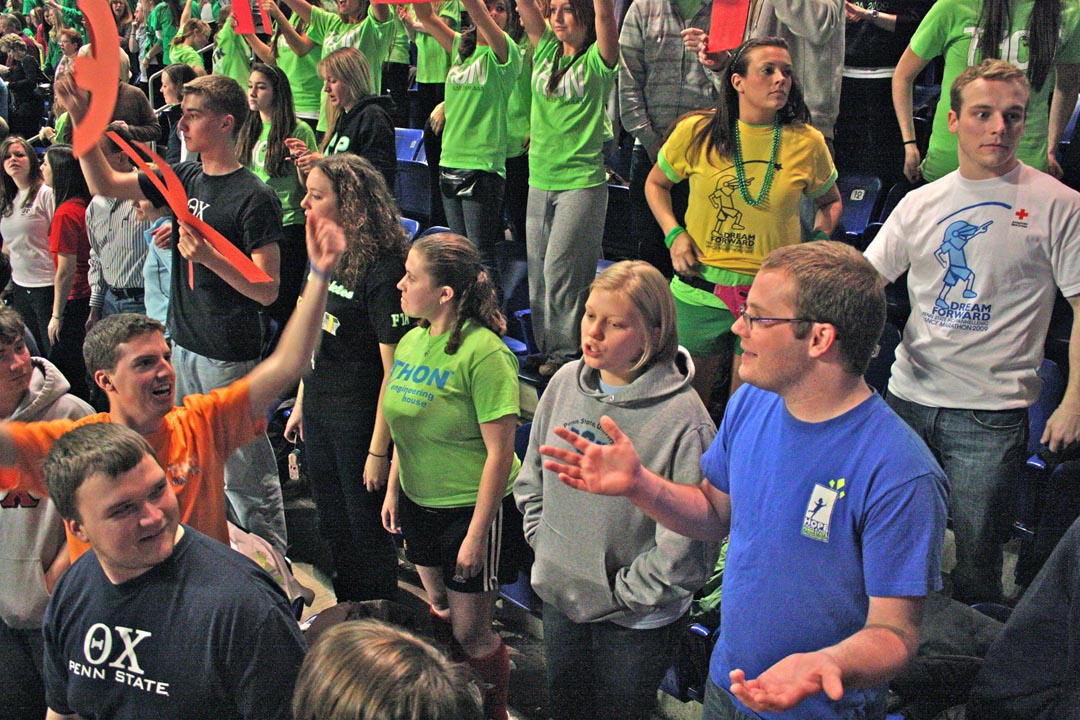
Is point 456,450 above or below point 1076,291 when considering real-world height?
below

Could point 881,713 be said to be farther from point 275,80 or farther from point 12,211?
point 12,211

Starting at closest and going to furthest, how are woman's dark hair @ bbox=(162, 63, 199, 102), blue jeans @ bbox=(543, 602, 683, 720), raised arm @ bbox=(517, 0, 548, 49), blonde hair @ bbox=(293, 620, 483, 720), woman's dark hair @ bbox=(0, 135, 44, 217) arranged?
blonde hair @ bbox=(293, 620, 483, 720) → blue jeans @ bbox=(543, 602, 683, 720) → raised arm @ bbox=(517, 0, 548, 49) → woman's dark hair @ bbox=(0, 135, 44, 217) → woman's dark hair @ bbox=(162, 63, 199, 102)

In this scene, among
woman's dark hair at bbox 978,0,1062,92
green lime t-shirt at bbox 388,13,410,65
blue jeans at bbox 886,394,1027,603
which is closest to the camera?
blue jeans at bbox 886,394,1027,603

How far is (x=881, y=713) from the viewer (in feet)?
6.33

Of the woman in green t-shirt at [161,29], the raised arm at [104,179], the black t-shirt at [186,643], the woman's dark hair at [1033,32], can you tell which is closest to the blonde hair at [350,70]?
the raised arm at [104,179]

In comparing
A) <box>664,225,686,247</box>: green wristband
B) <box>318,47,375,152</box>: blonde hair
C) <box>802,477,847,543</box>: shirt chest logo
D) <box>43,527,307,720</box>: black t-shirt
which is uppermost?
<box>318,47,375,152</box>: blonde hair

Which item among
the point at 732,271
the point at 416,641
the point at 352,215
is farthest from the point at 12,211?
the point at 416,641

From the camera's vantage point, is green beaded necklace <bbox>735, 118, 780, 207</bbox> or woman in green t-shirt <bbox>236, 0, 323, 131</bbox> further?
woman in green t-shirt <bbox>236, 0, 323, 131</bbox>

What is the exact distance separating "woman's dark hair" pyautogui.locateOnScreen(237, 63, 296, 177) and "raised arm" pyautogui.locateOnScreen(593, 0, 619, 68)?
5.17 ft

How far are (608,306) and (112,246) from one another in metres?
3.30

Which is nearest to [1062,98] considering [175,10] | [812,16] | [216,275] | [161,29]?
[812,16]

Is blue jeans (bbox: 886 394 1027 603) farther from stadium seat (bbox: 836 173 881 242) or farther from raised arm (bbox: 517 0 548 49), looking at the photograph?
raised arm (bbox: 517 0 548 49)

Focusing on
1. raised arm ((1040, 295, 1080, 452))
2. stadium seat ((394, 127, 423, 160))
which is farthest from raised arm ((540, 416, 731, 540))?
stadium seat ((394, 127, 423, 160))

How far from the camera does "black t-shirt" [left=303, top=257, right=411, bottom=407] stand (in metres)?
3.30
